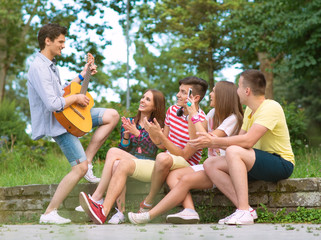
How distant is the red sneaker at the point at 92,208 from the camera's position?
474 centimetres

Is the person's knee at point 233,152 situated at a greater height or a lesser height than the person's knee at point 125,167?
greater

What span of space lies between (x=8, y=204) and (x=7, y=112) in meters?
6.98

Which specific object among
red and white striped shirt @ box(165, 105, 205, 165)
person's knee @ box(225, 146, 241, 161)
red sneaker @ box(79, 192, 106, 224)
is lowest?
red sneaker @ box(79, 192, 106, 224)

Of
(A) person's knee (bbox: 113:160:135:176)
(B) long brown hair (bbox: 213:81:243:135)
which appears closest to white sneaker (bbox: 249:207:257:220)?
(B) long brown hair (bbox: 213:81:243:135)

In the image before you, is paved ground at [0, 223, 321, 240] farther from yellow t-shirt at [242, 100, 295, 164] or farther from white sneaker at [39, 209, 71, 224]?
yellow t-shirt at [242, 100, 295, 164]

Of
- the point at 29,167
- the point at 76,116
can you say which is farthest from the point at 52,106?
the point at 29,167

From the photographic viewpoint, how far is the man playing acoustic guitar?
5164 mm

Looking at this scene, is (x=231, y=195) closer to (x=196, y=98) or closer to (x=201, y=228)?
(x=201, y=228)

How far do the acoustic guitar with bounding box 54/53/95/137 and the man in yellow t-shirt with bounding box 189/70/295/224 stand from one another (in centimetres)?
136

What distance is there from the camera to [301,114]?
10586mm

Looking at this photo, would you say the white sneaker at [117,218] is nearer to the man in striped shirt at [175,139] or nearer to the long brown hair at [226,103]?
the man in striped shirt at [175,139]

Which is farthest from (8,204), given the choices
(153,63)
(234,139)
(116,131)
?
(153,63)

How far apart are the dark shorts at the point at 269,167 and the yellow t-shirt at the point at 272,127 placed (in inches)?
3.6

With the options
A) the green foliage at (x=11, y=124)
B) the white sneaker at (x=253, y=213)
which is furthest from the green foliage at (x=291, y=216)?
the green foliage at (x=11, y=124)
